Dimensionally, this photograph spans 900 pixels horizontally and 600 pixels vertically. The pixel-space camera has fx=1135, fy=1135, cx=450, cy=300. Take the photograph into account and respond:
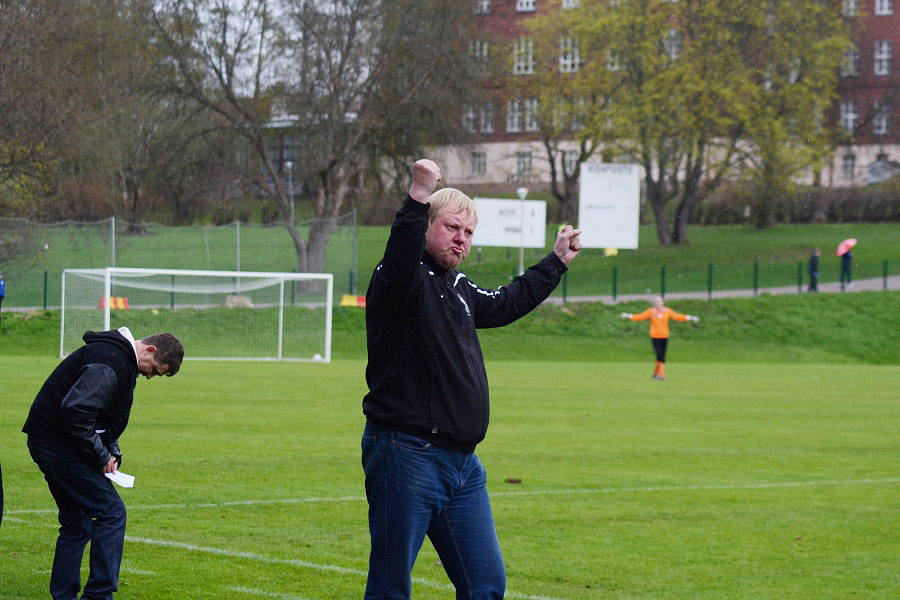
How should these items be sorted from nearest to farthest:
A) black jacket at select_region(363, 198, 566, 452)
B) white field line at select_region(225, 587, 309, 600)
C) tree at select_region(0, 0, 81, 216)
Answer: black jacket at select_region(363, 198, 566, 452)
white field line at select_region(225, 587, 309, 600)
tree at select_region(0, 0, 81, 216)

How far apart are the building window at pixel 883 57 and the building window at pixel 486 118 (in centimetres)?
1779

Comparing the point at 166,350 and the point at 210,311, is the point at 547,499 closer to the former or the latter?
the point at 166,350

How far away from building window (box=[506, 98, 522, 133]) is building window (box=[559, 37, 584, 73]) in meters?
2.46

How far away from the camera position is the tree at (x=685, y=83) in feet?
149

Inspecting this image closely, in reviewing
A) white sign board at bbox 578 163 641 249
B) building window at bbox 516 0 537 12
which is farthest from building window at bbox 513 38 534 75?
white sign board at bbox 578 163 641 249

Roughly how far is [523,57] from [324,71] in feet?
33.8

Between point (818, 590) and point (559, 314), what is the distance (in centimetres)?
2990

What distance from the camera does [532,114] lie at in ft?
163

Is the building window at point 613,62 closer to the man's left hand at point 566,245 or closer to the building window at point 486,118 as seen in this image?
the building window at point 486,118

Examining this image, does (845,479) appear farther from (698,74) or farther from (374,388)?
(698,74)

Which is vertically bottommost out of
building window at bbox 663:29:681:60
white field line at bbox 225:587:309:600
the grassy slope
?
Result: the grassy slope

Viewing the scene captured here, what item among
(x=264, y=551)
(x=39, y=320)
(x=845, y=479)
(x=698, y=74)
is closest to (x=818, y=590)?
(x=264, y=551)

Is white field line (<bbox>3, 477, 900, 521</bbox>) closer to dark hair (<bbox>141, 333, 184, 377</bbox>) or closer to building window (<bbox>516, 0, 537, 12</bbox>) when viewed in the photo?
dark hair (<bbox>141, 333, 184, 377</bbox>)

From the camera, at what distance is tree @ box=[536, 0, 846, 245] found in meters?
45.3
